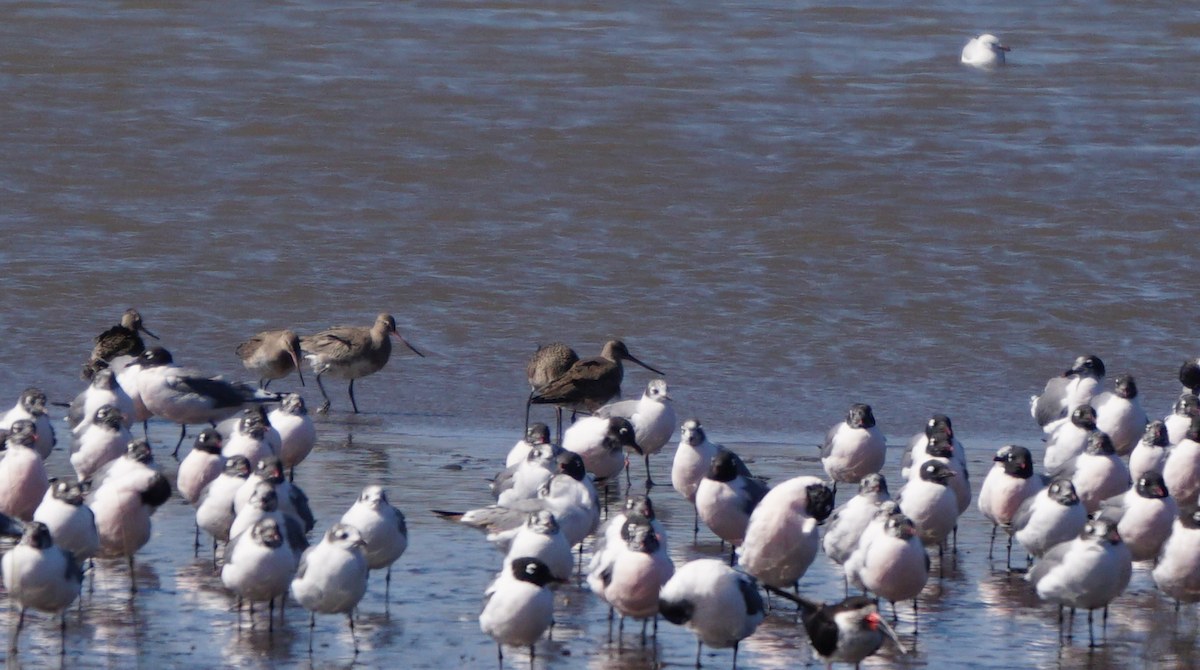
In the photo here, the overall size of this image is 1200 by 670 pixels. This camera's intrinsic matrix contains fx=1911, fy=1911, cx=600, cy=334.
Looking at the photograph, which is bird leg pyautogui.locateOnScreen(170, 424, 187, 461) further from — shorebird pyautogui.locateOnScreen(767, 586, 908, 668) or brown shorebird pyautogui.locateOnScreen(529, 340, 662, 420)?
shorebird pyautogui.locateOnScreen(767, 586, 908, 668)

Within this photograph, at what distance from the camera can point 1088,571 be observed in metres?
7.54

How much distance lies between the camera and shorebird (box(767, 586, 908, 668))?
22.2 ft

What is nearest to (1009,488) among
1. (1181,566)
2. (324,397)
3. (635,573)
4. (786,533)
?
(1181,566)

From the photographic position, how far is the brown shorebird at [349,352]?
494 inches

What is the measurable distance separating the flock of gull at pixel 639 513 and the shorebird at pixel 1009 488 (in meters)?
0.01

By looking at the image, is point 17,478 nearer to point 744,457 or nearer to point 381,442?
point 381,442

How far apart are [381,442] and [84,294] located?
14.8 feet

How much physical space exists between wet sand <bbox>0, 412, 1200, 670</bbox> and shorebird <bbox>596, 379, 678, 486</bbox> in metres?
1.00

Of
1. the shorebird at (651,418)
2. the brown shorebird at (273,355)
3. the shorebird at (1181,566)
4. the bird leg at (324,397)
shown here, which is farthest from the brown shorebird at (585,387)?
the shorebird at (1181,566)

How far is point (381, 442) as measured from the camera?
36.5 ft

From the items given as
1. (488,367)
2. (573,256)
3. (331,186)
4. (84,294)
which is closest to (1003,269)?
(573,256)

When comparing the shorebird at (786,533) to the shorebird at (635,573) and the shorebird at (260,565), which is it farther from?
the shorebird at (260,565)

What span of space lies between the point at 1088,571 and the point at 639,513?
1.79 metres

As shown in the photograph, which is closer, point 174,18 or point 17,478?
point 17,478
